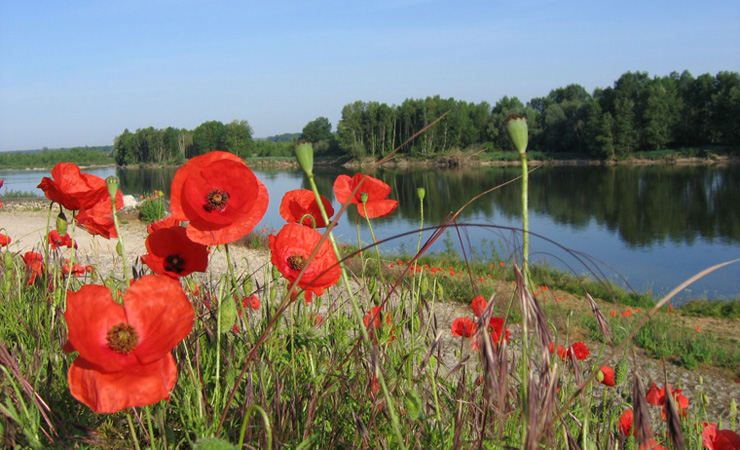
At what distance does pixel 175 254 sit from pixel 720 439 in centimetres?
126

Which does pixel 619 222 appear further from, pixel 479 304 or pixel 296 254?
pixel 296 254

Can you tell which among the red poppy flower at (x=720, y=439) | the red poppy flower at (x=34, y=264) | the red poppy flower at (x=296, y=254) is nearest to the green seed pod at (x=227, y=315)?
the red poppy flower at (x=296, y=254)

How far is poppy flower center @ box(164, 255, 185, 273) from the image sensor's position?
1094 mm

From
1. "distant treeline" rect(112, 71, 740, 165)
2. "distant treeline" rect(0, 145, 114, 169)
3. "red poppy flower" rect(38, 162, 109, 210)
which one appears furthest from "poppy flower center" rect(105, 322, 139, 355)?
"distant treeline" rect(0, 145, 114, 169)

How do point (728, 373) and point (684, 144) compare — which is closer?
point (728, 373)

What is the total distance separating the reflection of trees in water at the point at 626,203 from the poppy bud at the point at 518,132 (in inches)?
532

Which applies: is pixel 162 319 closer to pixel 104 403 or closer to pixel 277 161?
pixel 104 403

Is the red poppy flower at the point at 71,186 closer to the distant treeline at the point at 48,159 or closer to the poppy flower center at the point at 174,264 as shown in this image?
the poppy flower center at the point at 174,264

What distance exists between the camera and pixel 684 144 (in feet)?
161

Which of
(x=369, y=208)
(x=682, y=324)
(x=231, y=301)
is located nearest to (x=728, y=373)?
(x=682, y=324)

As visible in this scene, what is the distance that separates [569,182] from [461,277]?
28.5m

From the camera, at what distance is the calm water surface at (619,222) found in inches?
512

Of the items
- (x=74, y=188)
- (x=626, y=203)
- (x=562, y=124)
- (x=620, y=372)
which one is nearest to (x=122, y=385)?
(x=74, y=188)

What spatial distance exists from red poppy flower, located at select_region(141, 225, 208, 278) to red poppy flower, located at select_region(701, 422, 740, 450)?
3.86 ft
